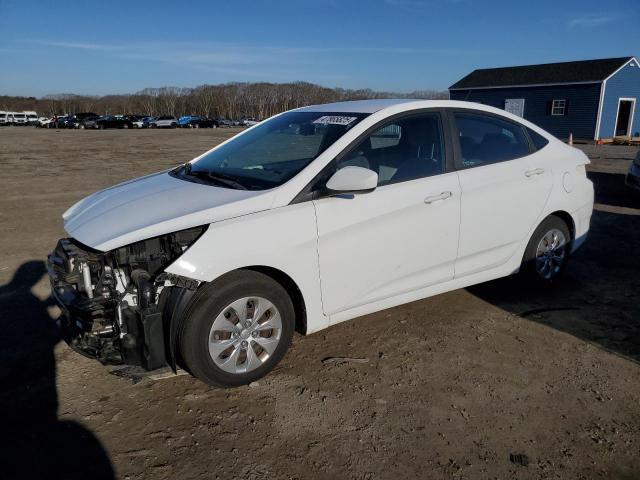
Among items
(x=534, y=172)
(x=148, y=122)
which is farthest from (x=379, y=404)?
(x=148, y=122)

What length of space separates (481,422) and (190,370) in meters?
1.77

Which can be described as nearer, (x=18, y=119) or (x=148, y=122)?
(x=148, y=122)

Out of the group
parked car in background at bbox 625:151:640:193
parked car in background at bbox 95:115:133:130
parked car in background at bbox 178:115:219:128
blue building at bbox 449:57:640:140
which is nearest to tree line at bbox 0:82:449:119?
parked car in background at bbox 178:115:219:128

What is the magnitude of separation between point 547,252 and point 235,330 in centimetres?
320

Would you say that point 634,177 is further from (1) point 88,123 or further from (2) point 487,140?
(1) point 88,123

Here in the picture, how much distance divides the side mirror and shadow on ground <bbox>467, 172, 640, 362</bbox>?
2174 millimetres

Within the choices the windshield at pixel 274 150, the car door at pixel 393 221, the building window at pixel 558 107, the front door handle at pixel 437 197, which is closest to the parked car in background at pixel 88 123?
the building window at pixel 558 107

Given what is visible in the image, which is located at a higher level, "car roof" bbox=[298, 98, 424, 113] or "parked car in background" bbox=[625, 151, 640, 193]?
"car roof" bbox=[298, 98, 424, 113]

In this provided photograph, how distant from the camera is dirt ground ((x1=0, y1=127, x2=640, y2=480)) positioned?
2707 mm

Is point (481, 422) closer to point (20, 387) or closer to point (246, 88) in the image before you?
point (20, 387)

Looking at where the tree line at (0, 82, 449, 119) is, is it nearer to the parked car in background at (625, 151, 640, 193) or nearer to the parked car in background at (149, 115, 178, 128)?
the parked car in background at (149, 115, 178, 128)

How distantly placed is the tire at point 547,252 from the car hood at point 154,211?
270 cm

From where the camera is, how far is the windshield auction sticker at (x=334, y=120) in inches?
153

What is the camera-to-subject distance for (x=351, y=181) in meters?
3.32
